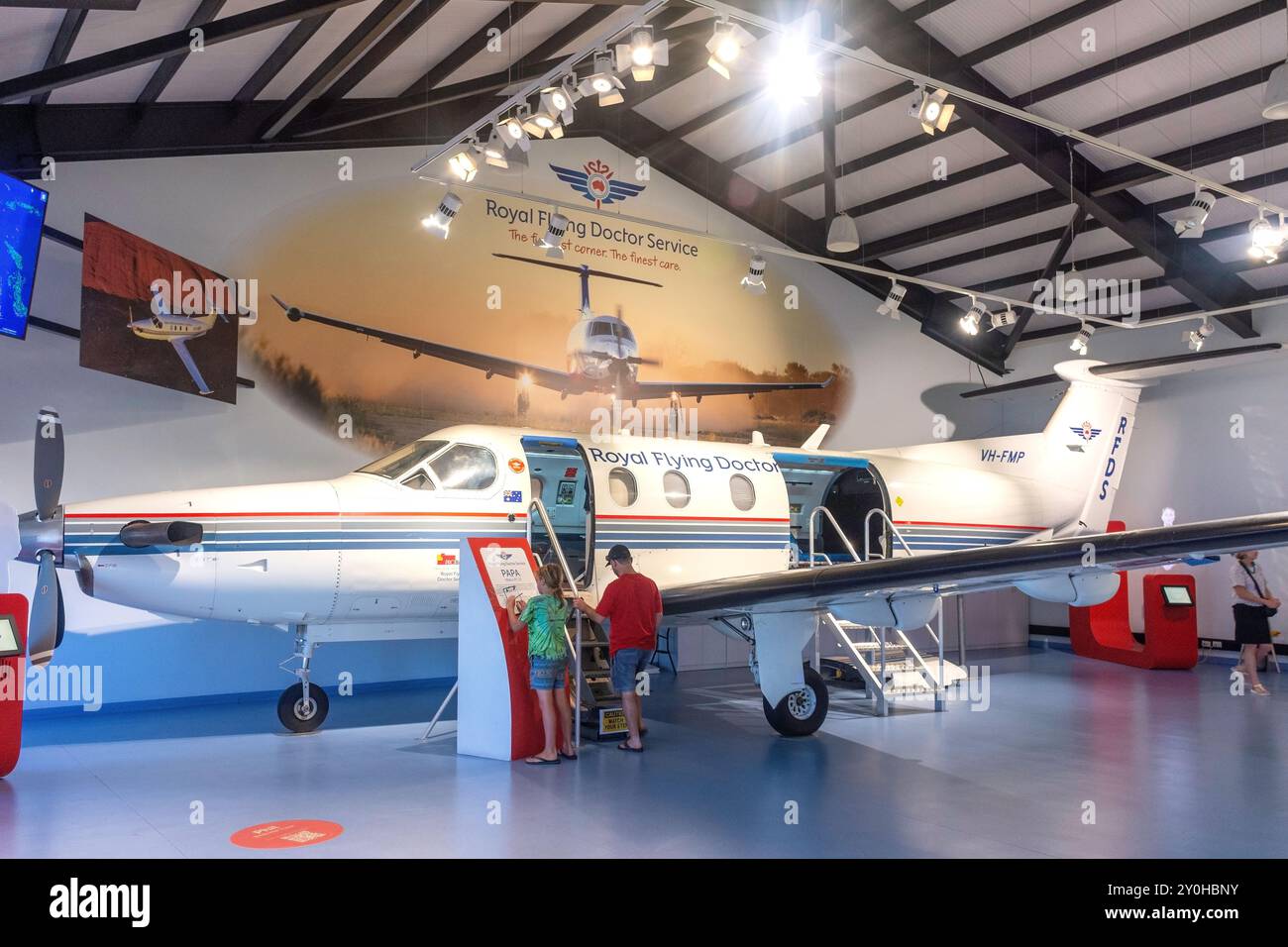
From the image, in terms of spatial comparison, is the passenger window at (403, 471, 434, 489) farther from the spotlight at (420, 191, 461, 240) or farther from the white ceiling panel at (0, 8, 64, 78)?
the white ceiling panel at (0, 8, 64, 78)

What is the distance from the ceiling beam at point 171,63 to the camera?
867 centimetres

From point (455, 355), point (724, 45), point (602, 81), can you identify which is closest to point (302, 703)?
point (455, 355)

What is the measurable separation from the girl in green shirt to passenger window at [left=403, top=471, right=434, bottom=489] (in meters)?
1.83

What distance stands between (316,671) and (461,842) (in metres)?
6.70

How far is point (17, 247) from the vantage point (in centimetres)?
788

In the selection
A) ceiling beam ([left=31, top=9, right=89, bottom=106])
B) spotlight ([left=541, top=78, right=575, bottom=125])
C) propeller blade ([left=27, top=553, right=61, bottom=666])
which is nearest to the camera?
propeller blade ([left=27, top=553, right=61, bottom=666])

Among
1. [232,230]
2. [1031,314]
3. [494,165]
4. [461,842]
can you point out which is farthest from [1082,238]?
[461,842]

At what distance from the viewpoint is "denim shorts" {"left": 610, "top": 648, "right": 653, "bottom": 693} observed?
25.1ft

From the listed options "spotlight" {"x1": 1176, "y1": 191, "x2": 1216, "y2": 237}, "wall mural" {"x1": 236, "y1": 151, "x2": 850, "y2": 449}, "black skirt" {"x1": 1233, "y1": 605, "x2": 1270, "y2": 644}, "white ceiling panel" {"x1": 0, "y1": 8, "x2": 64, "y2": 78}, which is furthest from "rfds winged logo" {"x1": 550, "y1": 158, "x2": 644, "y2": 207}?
"black skirt" {"x1": 1233, "y1": 605, "x2": 1270, "y2": 644}

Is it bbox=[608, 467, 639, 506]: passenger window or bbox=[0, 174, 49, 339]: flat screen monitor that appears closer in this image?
bbox=[0, 174, 49, 339]: flat screen monitor

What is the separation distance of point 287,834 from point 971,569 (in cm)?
460

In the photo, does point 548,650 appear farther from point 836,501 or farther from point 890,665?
point 836,501

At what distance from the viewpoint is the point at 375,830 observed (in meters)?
5.50
